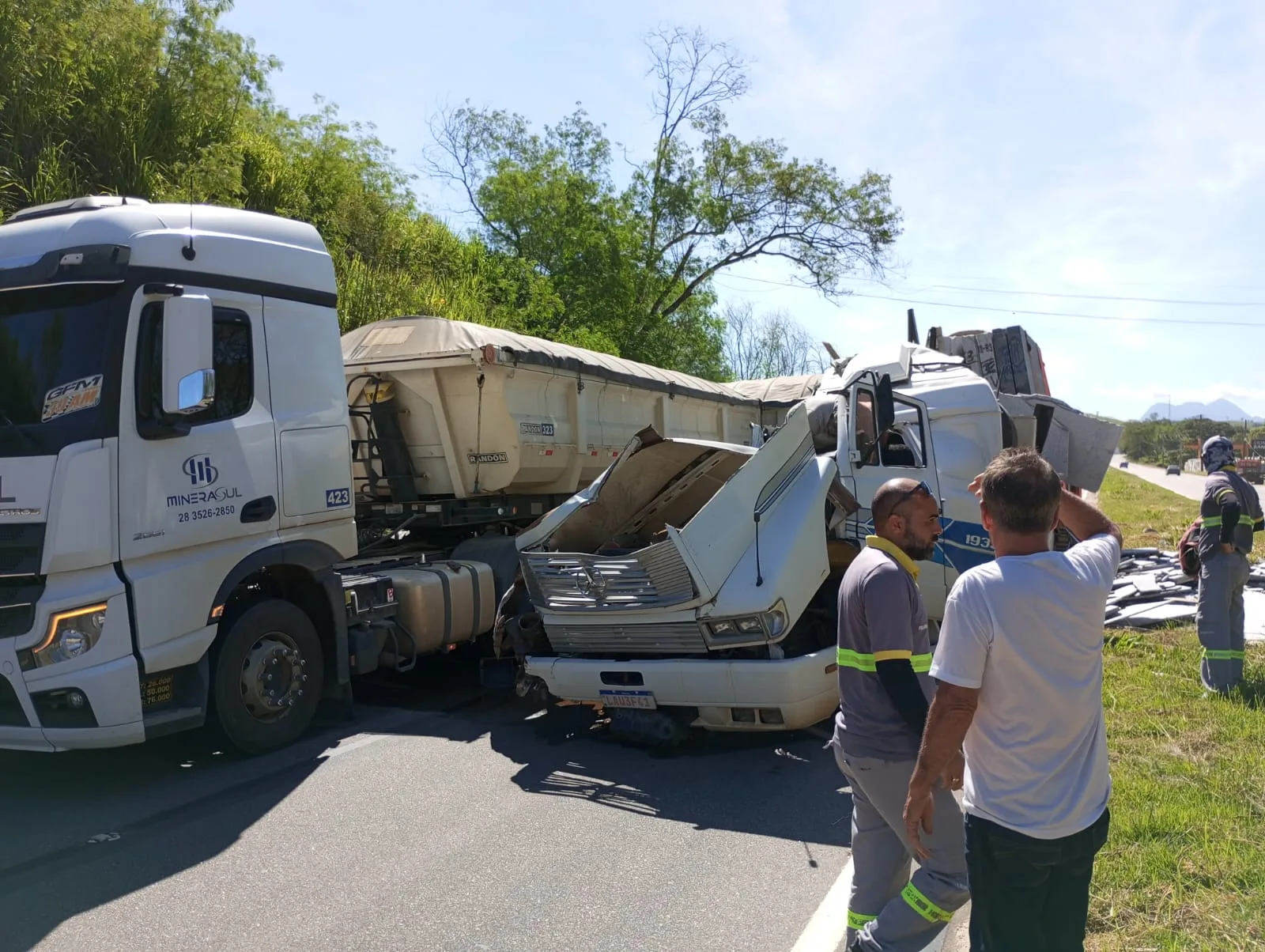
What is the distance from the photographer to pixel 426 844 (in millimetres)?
4676

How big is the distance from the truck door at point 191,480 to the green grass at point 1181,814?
4905 millimetres

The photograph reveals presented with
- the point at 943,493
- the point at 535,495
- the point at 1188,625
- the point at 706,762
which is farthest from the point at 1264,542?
the point at 706,762

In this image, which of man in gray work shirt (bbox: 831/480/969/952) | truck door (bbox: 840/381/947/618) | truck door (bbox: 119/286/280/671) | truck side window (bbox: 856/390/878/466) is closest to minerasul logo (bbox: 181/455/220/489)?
truck door (bbox: 119/286/280/671)

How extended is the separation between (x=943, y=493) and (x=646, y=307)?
19.3 metres

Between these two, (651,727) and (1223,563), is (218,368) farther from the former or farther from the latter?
(1223,563)

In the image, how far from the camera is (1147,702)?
21.6ft

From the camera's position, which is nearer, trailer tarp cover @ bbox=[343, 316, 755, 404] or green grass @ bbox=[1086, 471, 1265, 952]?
green grass @ bbox=[1086, 471, 1265, 952]

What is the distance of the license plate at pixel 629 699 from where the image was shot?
19.2ft

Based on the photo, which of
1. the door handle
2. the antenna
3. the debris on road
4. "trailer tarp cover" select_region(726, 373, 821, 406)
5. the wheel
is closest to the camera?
the antenna

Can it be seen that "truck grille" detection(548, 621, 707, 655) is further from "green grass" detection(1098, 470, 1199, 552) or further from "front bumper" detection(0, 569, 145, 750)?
"green grass" detection(1098, 470, 1199, 552)

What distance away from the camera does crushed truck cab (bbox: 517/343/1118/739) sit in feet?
18.2

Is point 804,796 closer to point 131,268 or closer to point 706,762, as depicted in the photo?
point 706,762

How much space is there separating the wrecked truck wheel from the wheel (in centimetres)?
215

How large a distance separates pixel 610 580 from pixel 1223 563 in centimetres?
455
